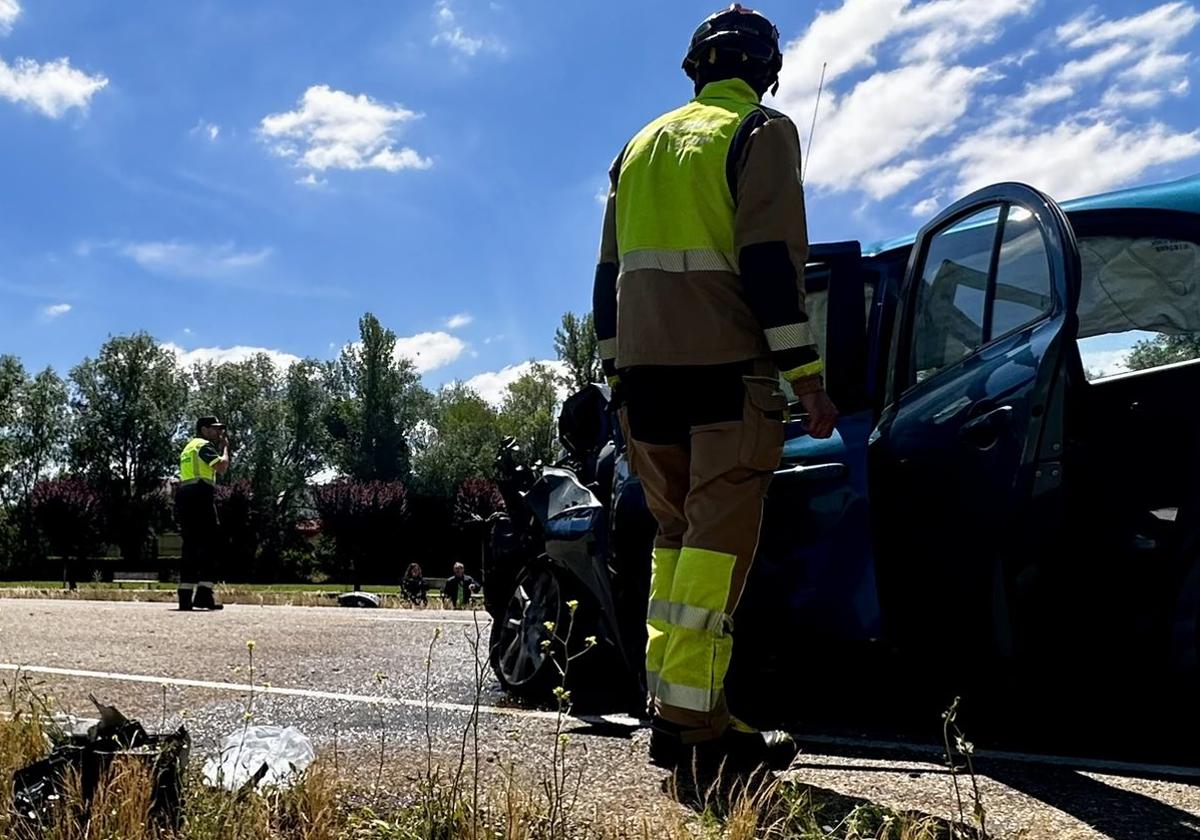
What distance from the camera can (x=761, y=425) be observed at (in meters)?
2.93

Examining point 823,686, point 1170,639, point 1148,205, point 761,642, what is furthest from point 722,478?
point 823,686

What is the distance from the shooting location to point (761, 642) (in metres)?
3.75

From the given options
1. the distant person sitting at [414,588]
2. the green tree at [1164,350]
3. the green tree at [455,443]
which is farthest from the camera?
the green tree at [455,443]

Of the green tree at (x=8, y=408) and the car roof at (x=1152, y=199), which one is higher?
the green tree at (x=8, y=408)

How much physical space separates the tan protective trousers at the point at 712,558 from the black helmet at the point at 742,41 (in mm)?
952

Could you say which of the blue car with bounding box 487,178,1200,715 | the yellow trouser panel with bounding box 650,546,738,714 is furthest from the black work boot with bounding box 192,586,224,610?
the yellow trouser panel with bounding box 650,546,738,714

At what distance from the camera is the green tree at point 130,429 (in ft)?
217

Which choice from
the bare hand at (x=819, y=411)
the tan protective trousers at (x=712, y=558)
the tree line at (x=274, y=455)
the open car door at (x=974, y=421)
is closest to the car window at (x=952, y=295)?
the open car door at (x=974, y=421)

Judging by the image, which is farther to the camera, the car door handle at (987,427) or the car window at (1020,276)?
the car window at (1020,276)

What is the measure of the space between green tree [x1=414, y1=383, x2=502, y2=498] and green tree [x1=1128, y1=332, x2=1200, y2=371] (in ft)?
214

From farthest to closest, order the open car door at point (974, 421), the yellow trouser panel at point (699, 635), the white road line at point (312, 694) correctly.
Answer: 1. the white road line at point (312, 694)
2. the open car door at point (974, 421)
3. the yellow trouser panel at point (699, 635)

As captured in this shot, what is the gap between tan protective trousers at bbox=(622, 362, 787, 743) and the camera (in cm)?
285

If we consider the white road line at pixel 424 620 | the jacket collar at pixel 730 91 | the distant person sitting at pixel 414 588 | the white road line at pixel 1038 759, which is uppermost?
the jacket collar at pixel 730 91

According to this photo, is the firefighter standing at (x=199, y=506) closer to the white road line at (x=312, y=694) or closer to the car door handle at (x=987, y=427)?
the white road line at (x=312, y=694)
